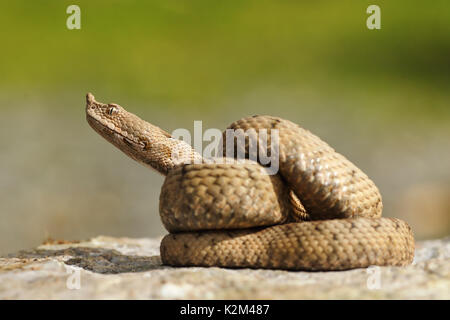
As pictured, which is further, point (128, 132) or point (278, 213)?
point (128, 132)

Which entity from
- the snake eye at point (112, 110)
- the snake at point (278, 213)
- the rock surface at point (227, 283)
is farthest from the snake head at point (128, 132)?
the rock surface at point (227, 283)

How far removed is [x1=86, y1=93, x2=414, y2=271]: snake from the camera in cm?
311

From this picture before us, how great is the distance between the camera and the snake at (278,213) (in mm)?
3111

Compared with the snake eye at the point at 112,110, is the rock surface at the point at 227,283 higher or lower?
lower

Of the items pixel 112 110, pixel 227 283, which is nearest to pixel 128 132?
pixel 112 110

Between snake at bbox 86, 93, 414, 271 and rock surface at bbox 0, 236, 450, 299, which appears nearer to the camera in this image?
rock surface at bbox 0, 236, 450, 299

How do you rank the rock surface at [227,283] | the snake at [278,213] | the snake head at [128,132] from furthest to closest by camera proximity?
the snake head at [128,132] → the snake at [278,213] → the rock surface at [227,283]

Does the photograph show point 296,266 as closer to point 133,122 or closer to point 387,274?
point 387,274

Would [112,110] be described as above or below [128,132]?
above

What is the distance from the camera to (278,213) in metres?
3.26

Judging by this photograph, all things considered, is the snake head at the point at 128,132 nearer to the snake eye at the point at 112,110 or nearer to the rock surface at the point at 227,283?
the snake eye at the point at 112,110

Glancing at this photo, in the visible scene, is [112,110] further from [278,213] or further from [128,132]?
[278,213]

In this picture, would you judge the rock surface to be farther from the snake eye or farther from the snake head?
the snake eye

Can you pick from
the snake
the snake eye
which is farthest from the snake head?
the snake
